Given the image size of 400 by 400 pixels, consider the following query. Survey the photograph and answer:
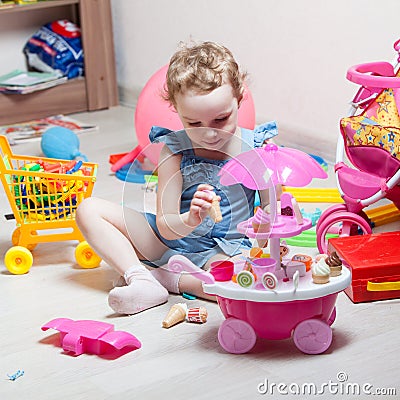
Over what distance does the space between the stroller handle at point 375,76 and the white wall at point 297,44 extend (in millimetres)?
377

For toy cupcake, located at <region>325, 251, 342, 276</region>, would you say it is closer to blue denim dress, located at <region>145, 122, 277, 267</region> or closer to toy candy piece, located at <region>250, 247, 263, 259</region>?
toy candy piece, located at <region>250, 247, 263, 259</region>

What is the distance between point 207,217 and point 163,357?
0.29 metres

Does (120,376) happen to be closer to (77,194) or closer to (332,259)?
(332,259)

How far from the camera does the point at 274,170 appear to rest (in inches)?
53.4

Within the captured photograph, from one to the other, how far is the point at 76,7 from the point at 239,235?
6.23 ft

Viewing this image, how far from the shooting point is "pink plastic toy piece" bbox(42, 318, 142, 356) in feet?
4.64

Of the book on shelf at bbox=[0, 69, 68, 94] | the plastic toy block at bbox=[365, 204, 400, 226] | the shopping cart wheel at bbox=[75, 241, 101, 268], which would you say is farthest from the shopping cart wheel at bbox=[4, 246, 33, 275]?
the book on shelf at bbox=[0, 69, 68, 94]

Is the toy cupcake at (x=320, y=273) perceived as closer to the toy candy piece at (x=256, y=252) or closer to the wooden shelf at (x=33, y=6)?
the toy candy piece at (x=256, y=252)

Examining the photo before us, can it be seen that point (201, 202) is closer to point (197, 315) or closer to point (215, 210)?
point (215, 210)

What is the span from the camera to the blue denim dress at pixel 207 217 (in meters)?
1.57

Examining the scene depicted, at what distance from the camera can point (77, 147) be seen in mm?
2568

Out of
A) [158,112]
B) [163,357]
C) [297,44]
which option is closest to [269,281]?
[163,357]

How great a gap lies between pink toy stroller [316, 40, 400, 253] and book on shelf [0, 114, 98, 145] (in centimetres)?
132

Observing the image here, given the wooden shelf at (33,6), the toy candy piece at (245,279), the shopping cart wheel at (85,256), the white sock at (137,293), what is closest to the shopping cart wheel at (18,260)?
the shopping cart wheel at (85,256)
